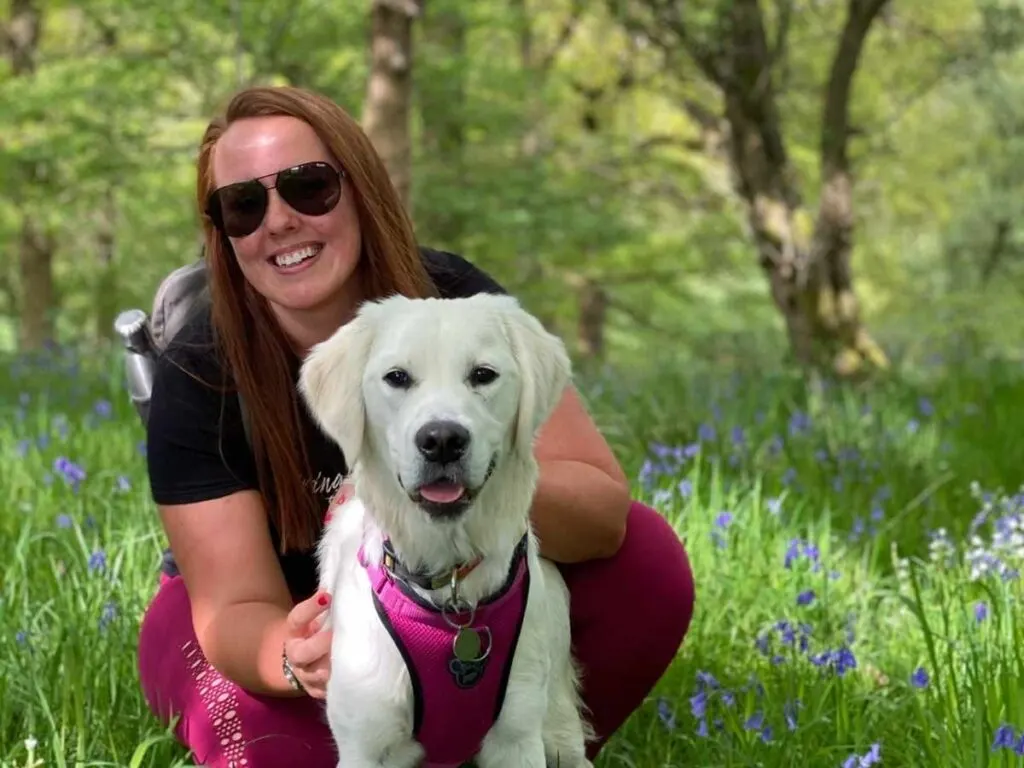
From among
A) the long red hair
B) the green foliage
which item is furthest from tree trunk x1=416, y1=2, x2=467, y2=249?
the long red hair

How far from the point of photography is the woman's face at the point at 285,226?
2586mm

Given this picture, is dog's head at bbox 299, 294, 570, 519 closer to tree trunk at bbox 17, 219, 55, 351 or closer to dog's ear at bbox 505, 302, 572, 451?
dog's ear at bbox 505, 302, 572, 451

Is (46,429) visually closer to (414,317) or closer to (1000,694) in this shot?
(414,317)

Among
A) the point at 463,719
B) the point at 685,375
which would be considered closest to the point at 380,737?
the point at 463,719

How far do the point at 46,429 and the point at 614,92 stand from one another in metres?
11.4

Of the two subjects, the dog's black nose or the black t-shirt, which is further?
the black t-shirt

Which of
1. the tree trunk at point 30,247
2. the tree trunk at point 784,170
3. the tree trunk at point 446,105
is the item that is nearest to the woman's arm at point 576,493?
the tree trunk at point 784,170

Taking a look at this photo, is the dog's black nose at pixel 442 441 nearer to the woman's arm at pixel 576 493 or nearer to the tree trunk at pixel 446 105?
the woman's arm at pixel 576 493

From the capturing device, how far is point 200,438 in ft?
8.39

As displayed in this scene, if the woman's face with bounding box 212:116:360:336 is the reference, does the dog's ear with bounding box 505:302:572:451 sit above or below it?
below

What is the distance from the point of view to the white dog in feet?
6.81

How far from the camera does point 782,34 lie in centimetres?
778

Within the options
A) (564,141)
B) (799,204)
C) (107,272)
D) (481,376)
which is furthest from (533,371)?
(564,141)

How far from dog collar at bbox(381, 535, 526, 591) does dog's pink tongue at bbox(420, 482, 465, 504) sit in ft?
0.78
